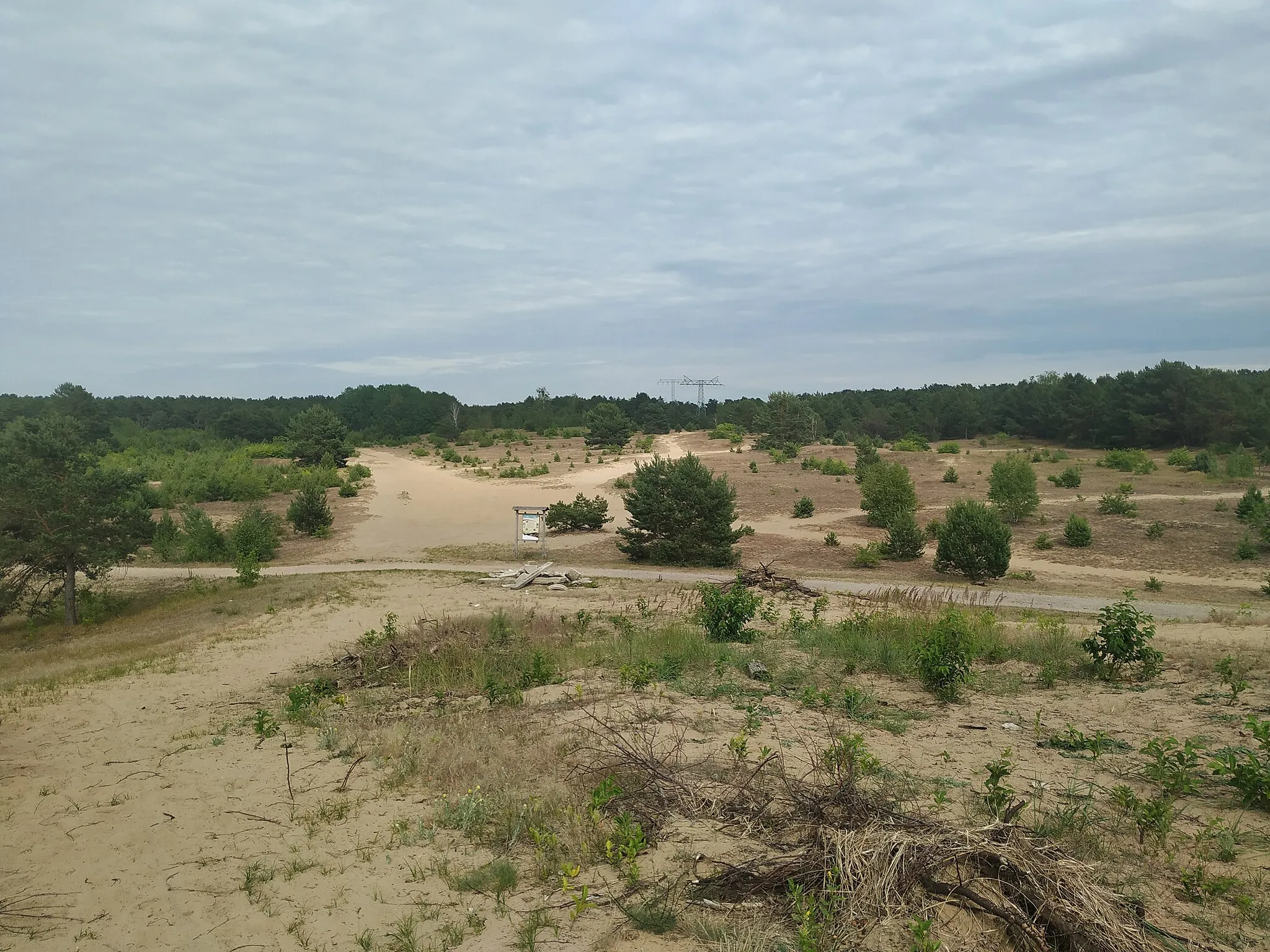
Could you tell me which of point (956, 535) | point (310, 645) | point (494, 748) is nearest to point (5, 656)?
point (310, 645)

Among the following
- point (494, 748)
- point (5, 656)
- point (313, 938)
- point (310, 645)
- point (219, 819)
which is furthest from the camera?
point (5, 656)

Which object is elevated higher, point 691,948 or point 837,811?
point 837,811

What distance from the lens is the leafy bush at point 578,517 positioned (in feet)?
93.5

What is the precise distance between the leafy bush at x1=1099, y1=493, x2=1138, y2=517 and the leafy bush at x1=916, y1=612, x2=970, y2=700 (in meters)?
25.5

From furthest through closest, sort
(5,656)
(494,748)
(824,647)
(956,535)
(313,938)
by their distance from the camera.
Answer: (956,535) → (5,656) → (824,647) → (494,748) → (313,938)

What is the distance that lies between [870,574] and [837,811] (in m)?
17.0

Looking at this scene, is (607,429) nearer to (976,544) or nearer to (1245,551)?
(976,544)

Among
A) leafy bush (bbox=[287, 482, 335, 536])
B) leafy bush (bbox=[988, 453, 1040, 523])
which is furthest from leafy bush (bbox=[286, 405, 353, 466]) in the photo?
leafy bush (bbox=[988, 453, 1040, 523])

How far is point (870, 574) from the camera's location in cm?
2055

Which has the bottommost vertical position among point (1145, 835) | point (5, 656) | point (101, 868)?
point (5, 656)

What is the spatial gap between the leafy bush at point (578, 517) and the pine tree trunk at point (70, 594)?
14.8m

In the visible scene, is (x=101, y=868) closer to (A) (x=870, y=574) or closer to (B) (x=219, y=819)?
(B) (x=219, y=819)

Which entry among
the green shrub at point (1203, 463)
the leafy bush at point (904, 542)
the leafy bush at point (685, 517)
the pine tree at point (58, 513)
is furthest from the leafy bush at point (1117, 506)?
the pine tree at point (58, 513)

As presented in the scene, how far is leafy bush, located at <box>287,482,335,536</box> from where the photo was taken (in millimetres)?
28859
